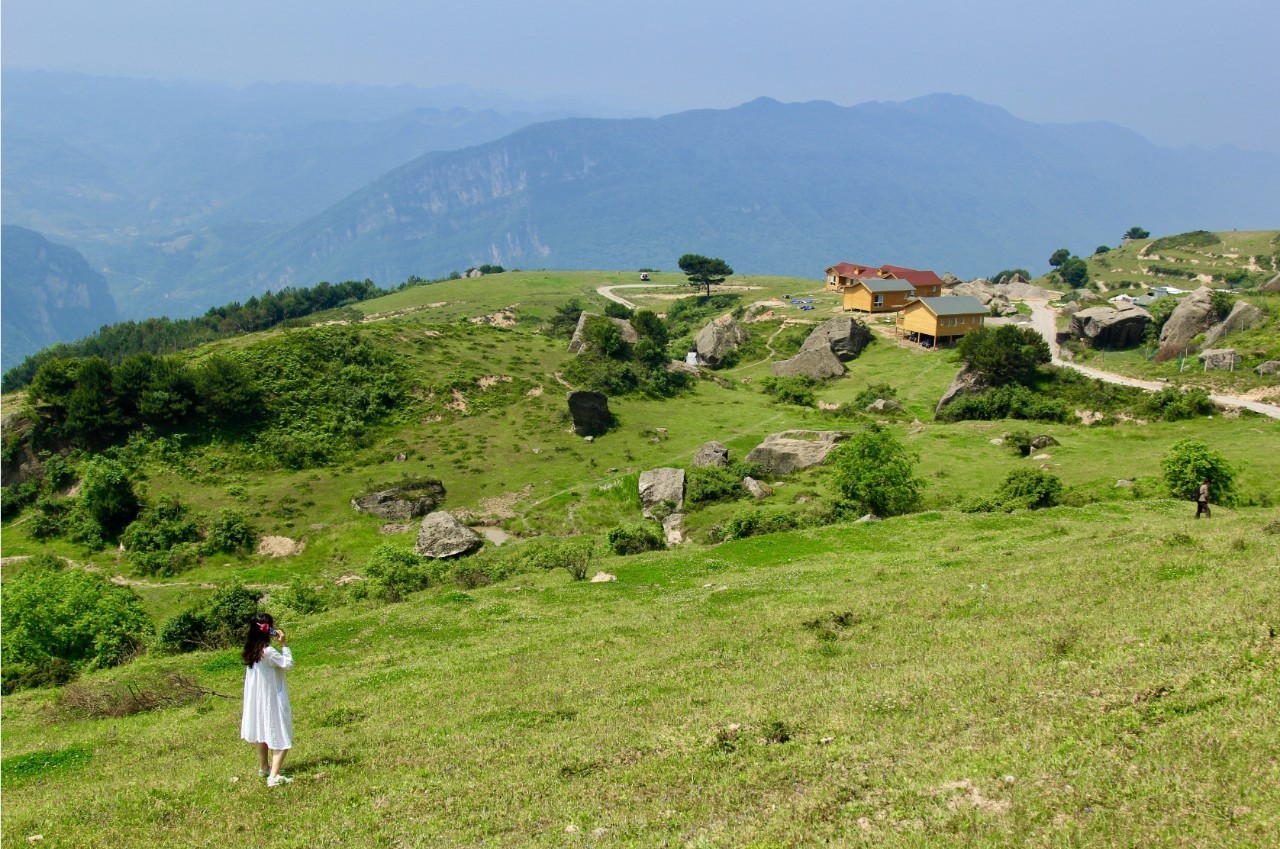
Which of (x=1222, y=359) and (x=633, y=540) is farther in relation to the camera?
(x=1222, y=359)

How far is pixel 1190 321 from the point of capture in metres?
82.1

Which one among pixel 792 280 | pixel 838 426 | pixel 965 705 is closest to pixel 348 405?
pixel 838 426

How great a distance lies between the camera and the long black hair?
13477 mm

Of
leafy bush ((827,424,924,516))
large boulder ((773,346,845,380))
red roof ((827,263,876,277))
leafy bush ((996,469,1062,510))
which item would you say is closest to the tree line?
large boulder ((773,346,845,380))

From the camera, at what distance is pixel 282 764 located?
1414 centimetres

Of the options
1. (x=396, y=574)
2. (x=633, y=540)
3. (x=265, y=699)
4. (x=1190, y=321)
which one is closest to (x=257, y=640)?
(x=265, y=699)

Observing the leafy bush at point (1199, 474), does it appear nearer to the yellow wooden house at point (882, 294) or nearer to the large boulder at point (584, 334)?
the large boulder at point (584, 334)

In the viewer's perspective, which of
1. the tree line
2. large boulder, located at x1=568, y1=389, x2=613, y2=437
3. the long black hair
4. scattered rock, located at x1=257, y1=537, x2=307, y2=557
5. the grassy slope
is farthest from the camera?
the tree line

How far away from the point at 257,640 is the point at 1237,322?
3706 inches

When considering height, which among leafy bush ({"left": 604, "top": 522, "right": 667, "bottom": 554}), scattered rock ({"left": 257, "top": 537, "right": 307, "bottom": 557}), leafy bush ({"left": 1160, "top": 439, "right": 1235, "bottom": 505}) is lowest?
scattered rock ({"left": 257, "top": 537, "right": 307, "bottom": 557})

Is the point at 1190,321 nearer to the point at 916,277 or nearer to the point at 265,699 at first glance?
the point at 916,277

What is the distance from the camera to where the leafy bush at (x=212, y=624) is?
2992 cm

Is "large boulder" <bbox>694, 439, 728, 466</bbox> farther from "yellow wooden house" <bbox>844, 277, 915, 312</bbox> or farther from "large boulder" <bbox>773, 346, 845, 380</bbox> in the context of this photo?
"yellow wooden house" <bbox>844, 277, 915, 312</bbox>

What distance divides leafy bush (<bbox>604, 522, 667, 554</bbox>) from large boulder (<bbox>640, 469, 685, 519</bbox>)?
900 cm
